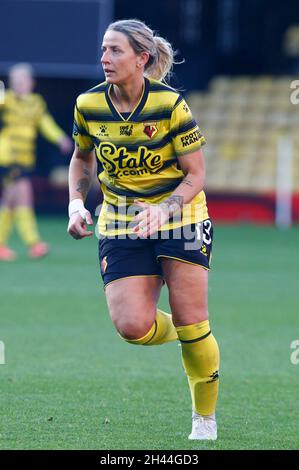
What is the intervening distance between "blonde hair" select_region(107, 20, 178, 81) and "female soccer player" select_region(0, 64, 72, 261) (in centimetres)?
818

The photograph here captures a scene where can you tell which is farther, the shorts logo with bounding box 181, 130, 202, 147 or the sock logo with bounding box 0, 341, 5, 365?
the sock logo with bounding box 0, 341, 5, 365

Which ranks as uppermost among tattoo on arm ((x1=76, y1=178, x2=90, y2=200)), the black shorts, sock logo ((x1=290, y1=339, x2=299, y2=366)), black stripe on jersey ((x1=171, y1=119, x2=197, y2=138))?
black stripe on jersey ((x1=171, y1=119, x2=197, y2=138))

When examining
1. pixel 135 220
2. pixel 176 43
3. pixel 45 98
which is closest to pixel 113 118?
pixel 135 220

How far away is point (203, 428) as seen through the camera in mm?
5809

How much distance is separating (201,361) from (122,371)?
2.00 m

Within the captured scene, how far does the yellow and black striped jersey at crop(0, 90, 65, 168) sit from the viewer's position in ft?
49.6

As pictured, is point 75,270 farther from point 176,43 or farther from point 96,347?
point 176,43

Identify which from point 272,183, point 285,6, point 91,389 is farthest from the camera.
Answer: point 285,6

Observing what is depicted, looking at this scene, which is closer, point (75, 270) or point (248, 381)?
point (248, 381)

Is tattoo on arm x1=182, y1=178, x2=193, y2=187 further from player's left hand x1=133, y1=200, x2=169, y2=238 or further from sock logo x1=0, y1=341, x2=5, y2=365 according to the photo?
sock logo x1=0, y1=341, x2=5, y2=365

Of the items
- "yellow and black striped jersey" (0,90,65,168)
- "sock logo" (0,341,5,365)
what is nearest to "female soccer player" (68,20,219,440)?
"sock logo" (0,341,5,365)

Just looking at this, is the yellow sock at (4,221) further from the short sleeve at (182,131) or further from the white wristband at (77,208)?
the short sleeve at (182,131)
